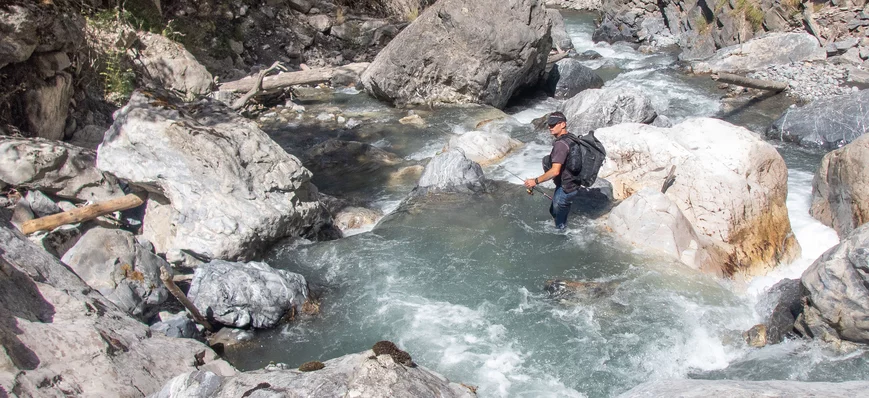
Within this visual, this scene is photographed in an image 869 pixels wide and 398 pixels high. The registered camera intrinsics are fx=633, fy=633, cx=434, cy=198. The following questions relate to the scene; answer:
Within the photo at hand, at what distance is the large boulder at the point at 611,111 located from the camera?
1155 cm

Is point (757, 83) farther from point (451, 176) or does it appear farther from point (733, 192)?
point (451, 176)

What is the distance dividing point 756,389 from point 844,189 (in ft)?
16.7

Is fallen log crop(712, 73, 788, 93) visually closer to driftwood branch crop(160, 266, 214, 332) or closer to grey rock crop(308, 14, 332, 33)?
grey rock crop(308, 14, 332, 33)

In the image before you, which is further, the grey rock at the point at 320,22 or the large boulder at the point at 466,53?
the grey rock at the point at 320,22

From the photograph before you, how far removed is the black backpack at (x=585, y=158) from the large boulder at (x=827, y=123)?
6011mm

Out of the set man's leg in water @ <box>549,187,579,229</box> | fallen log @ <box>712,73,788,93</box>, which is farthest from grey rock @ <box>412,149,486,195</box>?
fallen log @ <box>712,73,788,93</box>

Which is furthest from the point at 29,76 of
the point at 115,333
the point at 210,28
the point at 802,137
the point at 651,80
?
the point at 651,80

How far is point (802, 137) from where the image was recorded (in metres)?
10.9

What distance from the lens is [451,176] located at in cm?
918

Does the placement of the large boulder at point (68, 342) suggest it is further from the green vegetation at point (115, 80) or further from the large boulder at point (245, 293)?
the green vegetation at point (115, 80)

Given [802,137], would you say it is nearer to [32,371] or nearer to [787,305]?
[787,305]

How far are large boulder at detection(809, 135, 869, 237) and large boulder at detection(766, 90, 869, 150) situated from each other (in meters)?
3.05

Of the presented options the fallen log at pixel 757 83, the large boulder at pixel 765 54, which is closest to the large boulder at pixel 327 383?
the fallen log at pixel 757 83

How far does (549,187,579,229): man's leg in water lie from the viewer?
731 cm
